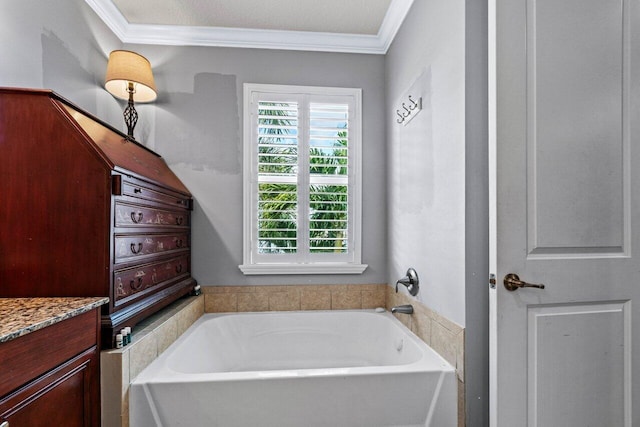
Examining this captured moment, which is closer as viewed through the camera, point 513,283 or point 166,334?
point 513,283

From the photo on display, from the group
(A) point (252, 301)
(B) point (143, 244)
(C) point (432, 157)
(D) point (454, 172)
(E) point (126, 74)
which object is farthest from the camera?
(A) point (252, 301)

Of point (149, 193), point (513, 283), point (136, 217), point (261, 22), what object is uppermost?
point (261, 22)

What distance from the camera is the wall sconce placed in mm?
2070

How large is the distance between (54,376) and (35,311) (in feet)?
0.72

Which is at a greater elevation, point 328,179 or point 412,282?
point 328,179

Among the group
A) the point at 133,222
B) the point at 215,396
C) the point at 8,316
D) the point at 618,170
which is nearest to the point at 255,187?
the point at 133,222

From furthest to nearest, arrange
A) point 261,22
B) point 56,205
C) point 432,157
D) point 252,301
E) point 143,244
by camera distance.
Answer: point 252,301 < point 261,22 < point 432,157 < point 143,244 < point 56,205

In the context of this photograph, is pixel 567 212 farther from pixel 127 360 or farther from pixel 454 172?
pixel 127 360

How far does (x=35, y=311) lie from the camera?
1.08m

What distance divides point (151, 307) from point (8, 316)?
725 millimetres

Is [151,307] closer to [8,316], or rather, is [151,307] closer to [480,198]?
[8,316]

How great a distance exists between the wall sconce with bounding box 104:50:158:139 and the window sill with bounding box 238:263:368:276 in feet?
3.84

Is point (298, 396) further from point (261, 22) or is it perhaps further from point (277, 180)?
point (261, 22)

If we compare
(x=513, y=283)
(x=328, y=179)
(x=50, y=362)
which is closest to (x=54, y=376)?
(x=50, y=362)
